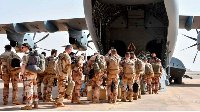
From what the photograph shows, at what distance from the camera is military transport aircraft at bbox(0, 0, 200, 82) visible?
1077 cm

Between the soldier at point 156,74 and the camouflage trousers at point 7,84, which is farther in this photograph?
the soldier at point 156,74

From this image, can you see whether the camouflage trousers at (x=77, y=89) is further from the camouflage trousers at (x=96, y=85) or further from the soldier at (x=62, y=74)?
the soldier at (x=62, y=74)

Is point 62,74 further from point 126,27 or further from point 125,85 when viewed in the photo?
point 126,27

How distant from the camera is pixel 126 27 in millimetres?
12883

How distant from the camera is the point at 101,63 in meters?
6.58

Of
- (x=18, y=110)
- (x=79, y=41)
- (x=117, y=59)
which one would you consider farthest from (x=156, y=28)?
(x=18, y=110)

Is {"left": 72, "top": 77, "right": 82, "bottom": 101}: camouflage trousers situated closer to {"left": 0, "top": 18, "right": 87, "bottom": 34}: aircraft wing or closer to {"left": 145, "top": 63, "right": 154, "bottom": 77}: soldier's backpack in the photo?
{"left": 145, "top": 63, "right": 154, "bottom": 77}: soldier's backpack

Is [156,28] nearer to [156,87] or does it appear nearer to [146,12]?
[146,12]

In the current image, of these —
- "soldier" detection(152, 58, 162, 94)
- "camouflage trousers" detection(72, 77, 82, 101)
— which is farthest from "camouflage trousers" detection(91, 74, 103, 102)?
"soldier" detection(152, 58, 162, 94)

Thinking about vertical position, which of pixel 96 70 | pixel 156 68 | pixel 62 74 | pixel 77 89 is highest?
pixel 156 68

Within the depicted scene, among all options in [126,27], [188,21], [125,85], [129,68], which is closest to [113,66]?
[129,68]

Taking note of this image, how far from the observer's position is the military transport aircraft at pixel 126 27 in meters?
10.8

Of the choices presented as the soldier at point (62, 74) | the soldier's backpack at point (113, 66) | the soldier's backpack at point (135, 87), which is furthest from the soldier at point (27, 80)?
the soldier's backpack at point (135, 87)

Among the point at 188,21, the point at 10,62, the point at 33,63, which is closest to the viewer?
the point at 33,63
